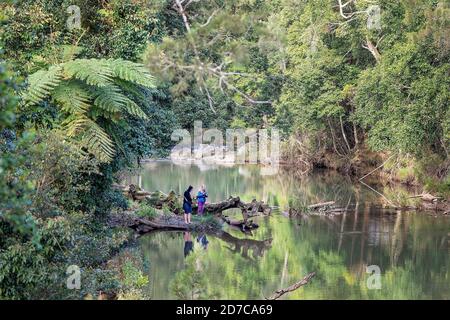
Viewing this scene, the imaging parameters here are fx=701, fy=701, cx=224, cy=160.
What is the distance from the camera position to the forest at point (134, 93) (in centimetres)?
895

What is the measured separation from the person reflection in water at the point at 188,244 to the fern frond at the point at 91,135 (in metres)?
3.97

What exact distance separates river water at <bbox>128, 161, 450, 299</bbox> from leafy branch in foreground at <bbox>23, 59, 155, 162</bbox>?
277 cm

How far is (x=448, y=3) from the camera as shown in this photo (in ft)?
75.6

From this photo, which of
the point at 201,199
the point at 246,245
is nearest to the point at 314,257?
the point at 246,245

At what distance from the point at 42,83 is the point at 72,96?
716mm

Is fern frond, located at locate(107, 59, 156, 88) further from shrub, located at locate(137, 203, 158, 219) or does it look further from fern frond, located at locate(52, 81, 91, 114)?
shrub, located at locate(137, 203, 158, 219)

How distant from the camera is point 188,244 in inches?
644

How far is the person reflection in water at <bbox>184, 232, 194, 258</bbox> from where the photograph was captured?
1546 cm
